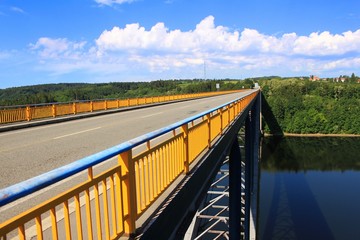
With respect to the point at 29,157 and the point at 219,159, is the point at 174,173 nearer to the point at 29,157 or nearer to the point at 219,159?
the point at 219,159

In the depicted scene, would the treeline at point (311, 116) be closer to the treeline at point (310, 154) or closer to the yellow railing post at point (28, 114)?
the treeline at point (310, 154)

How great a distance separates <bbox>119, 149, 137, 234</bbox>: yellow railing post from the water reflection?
26196 millimetres

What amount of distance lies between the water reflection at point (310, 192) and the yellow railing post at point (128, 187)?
85.9 feet

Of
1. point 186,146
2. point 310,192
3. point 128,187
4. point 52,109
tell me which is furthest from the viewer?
point 310,192

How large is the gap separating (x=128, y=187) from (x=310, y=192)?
42440mm

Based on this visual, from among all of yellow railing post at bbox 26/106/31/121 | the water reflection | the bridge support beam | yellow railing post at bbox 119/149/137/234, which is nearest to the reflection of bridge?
yellow railing post at bbox 119/149/137/234

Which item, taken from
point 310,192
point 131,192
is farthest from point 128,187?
point 310,192

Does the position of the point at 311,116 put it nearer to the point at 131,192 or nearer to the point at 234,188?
the point at 234,188

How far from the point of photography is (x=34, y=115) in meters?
18.2

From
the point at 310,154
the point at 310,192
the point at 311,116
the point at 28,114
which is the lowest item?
the point at 310,154

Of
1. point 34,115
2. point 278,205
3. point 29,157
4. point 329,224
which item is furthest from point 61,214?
point 278,205

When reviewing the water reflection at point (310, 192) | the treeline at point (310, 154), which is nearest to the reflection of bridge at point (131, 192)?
the water reflection at point (310, 192)

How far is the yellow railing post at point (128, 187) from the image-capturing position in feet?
11.6

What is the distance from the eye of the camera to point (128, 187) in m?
3.57
